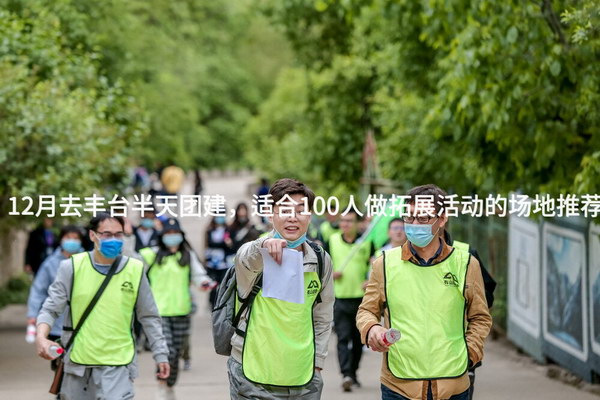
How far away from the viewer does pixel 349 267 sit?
1359cm

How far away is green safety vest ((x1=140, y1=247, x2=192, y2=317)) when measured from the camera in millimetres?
12344

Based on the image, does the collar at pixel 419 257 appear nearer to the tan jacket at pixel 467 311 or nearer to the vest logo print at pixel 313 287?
the tan jacket at pixel 467 311

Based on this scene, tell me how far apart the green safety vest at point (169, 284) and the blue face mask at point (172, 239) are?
187 millimetres

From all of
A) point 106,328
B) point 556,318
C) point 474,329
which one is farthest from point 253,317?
point 556,318

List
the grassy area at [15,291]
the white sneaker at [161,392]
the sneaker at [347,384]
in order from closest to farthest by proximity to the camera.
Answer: the white sneaker at [161,392] < the sneaker at [347,384] < the grassy area at [15,291]

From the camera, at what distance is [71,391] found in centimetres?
830

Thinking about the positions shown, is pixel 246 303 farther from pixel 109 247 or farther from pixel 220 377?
pixel 220 377

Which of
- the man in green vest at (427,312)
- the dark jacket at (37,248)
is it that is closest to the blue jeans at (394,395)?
the man in green vest at (427,312)

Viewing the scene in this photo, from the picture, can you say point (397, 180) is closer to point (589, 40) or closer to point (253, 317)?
point (589, 40)

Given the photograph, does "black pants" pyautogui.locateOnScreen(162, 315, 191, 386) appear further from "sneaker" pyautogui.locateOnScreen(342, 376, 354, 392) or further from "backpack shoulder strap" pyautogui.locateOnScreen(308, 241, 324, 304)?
"backpack shoulder strap" pyautogui.locateOnScreen(308, 241, 324, 304)

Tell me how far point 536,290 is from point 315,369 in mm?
8609

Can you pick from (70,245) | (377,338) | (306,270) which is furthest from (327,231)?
(377,338)

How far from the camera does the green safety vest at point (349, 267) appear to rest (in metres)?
13.6

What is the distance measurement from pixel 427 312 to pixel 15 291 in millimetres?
18308
